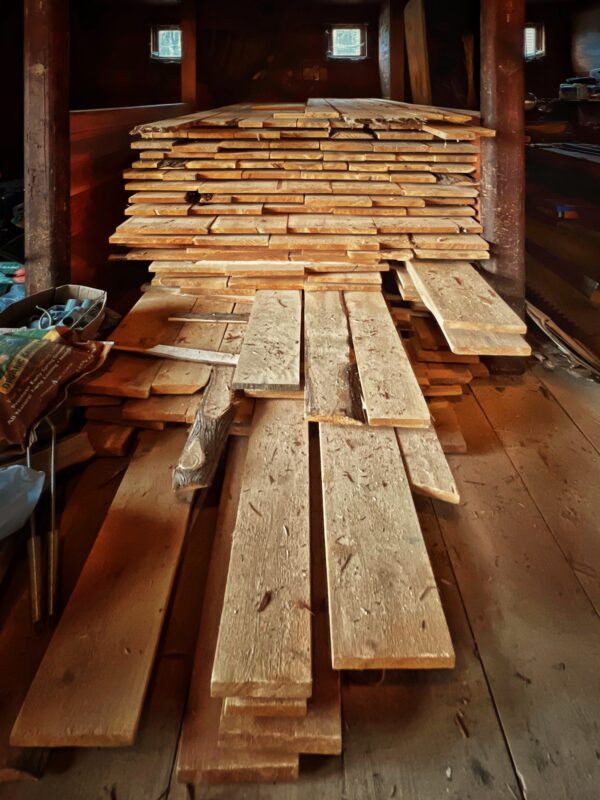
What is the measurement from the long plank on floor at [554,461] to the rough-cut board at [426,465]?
0.36 metres

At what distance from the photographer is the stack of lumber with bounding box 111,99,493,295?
310 centimetres

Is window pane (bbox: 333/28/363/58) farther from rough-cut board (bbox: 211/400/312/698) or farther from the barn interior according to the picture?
rough-cut board (bbox: 211/400/312/698)

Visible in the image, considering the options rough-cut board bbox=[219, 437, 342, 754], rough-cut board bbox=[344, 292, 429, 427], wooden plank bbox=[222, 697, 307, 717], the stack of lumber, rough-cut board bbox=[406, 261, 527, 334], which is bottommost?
rough-cut board bbox=[219, 437, 342, 754]

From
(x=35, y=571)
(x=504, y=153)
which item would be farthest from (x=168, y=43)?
(x=35, y=571)

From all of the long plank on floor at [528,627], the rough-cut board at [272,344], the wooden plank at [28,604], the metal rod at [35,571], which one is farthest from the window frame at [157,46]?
the metal rod at [35,571]

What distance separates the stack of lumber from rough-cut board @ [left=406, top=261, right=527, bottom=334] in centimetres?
12

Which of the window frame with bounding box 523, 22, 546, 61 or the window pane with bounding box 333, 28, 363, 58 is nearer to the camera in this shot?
the window pane with bounding box 333, 28, 363, 58

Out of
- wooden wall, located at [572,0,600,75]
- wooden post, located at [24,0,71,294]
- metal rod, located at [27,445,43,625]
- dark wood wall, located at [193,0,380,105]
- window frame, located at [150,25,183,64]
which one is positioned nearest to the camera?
metal rod, located at [27,445,43,625]

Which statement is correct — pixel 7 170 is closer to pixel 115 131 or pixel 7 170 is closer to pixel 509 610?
pixel 115 131

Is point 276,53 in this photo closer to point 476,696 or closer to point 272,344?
point 272,344

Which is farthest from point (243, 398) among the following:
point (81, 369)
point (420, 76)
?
point (420, 76)

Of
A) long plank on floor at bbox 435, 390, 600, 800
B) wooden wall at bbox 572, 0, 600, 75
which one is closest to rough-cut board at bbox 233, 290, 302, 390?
long plank on floor at bbox 435, 390, 600, 800

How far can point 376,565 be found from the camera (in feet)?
5.11

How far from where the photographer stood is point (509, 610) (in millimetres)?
1663
